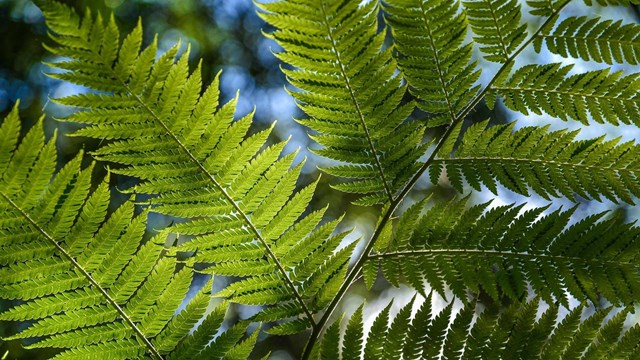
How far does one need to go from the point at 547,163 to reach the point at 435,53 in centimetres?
33

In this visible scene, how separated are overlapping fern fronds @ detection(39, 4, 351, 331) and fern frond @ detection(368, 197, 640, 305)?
0.55 ft

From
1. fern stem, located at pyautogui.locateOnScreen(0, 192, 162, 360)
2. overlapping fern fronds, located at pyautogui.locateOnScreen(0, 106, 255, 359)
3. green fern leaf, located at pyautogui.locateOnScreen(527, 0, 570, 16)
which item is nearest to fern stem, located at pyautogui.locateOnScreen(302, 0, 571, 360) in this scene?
green fern leaf, located at pyautogui.locateOnScreen(527, 0, 570, 16)

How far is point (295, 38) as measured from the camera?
1.02 m

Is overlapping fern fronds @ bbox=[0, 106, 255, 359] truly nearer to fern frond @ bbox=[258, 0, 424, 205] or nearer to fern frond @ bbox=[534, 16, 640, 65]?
fern frond @ bbox=[258, 0, 424, 205]

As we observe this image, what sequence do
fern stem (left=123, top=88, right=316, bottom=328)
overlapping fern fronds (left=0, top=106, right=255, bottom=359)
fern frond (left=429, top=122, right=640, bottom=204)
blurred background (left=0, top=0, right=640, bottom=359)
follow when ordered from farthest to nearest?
blurred background (left=0, top=0, right=640, bottom=359)
fern frond (left=429, top=122, right=640, bottom=204)
fern stem (left=123, top=88, right=316, bottom=328)
overlapping fern fronds (left=0, top=106, right=255, bottom=359)

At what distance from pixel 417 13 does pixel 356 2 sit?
195 mm

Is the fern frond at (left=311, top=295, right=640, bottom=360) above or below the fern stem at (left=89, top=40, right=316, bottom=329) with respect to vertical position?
below

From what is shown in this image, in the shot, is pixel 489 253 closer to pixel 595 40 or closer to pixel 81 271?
pixel 595 40

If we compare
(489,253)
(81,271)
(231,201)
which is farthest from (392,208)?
(81,271)

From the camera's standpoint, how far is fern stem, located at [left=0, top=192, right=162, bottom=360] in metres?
0.83

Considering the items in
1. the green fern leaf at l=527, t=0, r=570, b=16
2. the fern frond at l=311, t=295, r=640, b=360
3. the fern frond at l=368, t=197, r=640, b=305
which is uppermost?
the green fern leaf at l=527, t=0, r=570, b=16

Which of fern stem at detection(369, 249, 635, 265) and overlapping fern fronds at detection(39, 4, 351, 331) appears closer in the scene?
overlapping fern fronds at detection(39, 4, 351, 331)

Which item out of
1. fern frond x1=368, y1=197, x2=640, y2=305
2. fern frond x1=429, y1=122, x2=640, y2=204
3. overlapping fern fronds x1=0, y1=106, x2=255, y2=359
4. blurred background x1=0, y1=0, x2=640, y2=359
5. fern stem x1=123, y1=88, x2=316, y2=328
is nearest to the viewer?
overlapping fern fronds x1=0, y1=106, x2=255, y2=359

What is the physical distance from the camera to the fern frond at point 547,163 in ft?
3.88
